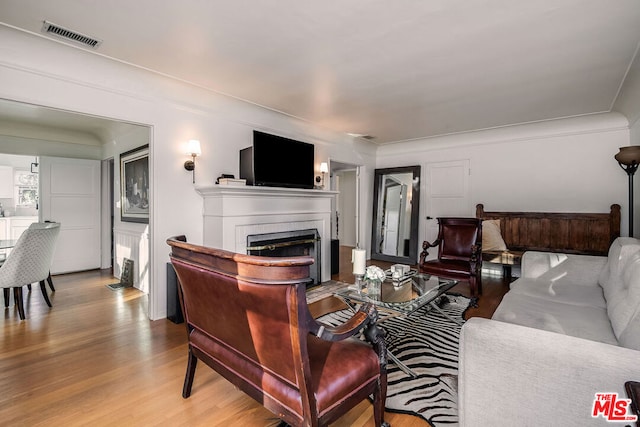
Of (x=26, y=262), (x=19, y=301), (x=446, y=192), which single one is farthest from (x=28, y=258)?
(x=446, y=192)

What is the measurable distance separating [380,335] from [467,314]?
2.22 meters

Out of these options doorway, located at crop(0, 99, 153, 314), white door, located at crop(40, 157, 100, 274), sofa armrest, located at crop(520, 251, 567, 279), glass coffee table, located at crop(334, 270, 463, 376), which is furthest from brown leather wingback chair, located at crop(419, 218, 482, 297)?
white door, located at crop(40, 157, 100, 274)

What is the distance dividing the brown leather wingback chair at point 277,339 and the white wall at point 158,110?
186cm

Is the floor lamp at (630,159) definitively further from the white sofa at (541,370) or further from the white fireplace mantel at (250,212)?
the white fireplace mantel at (250,212)

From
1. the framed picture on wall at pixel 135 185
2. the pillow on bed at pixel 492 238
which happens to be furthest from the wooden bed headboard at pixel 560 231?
the framed picture on wall at pixel 135 185

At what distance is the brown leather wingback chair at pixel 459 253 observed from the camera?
12.0 ft

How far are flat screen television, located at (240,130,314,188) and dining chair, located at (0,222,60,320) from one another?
7.21 ft

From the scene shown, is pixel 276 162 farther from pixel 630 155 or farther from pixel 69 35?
pixel 630 155

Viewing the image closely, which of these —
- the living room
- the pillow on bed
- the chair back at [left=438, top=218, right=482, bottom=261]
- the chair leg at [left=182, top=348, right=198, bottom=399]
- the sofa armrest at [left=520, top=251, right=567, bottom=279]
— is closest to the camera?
the chair leg at [left=182, top=348, right=198, bottom=399]

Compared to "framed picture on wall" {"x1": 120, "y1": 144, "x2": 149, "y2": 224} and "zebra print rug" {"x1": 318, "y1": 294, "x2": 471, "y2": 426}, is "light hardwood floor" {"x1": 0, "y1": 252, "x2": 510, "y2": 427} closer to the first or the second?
"zebra print rug" {"x1": 318, "y1": 294, "x2": 471, "y2": 426}

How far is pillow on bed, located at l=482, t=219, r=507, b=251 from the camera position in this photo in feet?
15.2

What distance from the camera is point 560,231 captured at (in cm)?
458

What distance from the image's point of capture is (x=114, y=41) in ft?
7.79

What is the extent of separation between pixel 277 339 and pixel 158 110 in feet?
9.48
